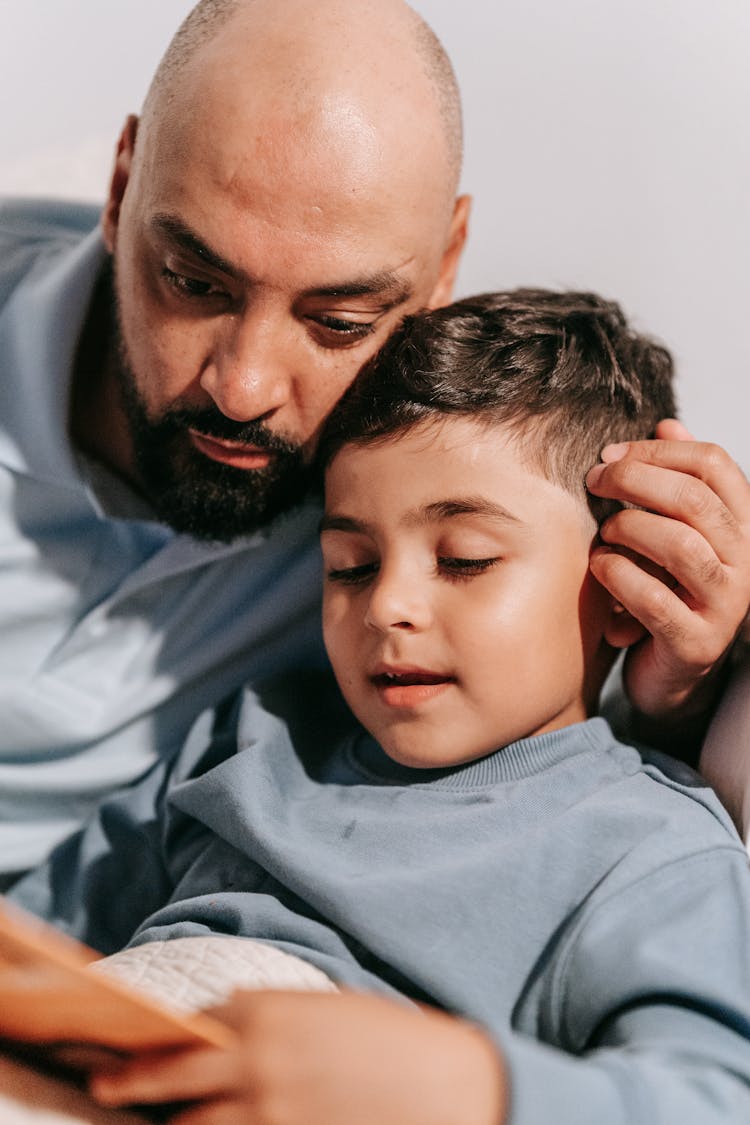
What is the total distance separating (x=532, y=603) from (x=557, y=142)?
96cm

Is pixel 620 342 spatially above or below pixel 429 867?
above

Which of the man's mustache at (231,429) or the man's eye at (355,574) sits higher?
the man's mustache at (231,429)

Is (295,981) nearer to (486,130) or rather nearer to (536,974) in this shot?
(536,974)

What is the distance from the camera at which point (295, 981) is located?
2.95ft

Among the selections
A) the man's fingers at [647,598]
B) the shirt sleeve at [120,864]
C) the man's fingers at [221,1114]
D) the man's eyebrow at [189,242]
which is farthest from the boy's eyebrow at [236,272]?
the man's fingers at [221,1114]

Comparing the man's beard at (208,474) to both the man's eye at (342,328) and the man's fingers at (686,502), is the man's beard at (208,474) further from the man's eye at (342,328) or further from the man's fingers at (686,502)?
the man's fingers at (686,502)

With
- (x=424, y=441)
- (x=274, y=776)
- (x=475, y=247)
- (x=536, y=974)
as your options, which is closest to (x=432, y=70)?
(x=424, y=441)

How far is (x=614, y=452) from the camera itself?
1.08 m

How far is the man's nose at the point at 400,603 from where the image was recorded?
101 cm

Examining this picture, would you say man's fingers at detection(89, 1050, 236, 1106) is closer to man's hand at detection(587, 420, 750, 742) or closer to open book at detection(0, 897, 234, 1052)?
open book at detection(0, 897, 234, 1052)

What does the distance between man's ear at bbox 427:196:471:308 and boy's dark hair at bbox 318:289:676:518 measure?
0.32ft

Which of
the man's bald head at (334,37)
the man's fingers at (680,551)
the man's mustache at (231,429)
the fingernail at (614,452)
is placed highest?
the man's bald head at (334,37)

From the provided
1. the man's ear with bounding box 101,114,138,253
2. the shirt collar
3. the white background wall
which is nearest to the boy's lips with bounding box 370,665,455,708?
the shirt collar

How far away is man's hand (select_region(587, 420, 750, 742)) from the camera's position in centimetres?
104
